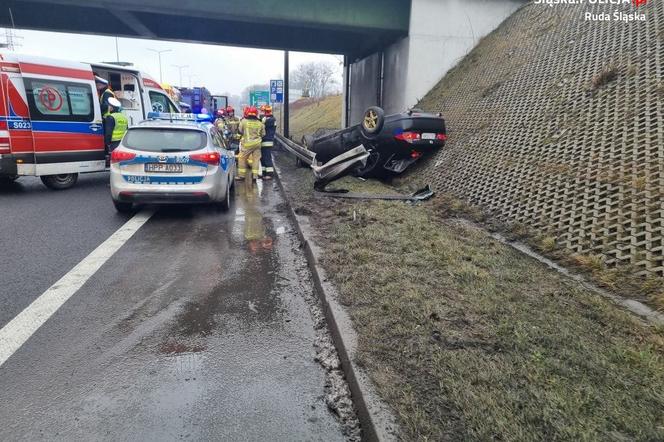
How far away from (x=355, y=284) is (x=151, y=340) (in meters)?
1.71

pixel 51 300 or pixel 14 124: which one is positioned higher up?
pixel 14 124

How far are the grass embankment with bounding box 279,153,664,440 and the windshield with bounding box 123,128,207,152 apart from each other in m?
3.57

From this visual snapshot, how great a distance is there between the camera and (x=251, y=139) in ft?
36.8

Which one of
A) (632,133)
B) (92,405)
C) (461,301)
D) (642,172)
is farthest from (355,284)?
(632,133)

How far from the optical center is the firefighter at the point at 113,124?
9.89 meters

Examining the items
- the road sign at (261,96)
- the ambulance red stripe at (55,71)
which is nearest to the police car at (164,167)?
the ambulance red stripe at (55,71)

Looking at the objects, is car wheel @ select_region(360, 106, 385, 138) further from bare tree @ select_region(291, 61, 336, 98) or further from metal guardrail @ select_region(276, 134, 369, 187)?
bare tree @ select_region(291, 61, 336, 98)

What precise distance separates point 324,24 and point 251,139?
18.8 feet

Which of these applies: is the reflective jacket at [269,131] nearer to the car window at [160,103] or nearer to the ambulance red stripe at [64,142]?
the car window at [160,103]

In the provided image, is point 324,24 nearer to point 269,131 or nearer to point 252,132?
point 269,131

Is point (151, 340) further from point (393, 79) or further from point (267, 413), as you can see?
point (393, 79)

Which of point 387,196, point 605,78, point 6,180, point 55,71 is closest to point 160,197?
point 387,196

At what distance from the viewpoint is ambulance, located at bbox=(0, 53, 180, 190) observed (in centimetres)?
844

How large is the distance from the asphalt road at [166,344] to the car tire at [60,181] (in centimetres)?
374
